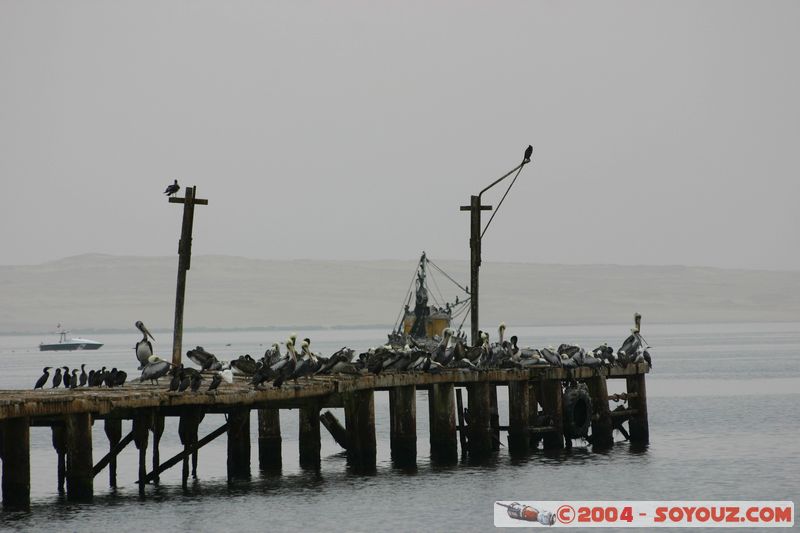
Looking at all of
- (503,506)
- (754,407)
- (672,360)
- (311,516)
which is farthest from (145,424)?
(672,360)

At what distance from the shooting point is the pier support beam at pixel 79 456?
35656 mm

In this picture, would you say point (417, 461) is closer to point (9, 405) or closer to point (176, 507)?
point (176, 507)

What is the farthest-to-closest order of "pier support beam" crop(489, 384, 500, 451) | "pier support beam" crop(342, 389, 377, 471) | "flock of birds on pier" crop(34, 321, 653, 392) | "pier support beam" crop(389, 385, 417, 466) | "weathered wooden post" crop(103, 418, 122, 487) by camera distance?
1. "pier support beam" crop(489, 384, 500, 451)
2. "pier support beam" crop(389, 385, 417, 466)
3. "pier support beam" crop(342, 389, 377, 471)
4. "weathered wooden post" crop(103, 418, 122, 487)
5. "flock of birds on pier" crop(34, 321, 653, 392)

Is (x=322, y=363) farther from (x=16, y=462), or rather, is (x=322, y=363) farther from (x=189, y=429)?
(x=16, y=462)

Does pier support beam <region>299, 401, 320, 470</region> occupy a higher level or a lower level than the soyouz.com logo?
higher

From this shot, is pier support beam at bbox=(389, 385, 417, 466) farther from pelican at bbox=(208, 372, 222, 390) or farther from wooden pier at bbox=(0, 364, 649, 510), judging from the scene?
pelican at bbox=(208, 372, 222, 390)

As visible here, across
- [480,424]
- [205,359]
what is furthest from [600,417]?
[205,359]

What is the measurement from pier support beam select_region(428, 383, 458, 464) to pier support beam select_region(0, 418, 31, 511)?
1542 centimetres

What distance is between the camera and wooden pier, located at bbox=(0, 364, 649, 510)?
3575 cm

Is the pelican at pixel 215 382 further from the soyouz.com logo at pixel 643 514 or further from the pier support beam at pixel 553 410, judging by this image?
the pier support beam at pixel 553 410

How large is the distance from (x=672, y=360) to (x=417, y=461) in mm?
103159

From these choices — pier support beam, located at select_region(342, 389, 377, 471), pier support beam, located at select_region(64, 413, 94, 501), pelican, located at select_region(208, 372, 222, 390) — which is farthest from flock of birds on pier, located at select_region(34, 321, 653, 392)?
pier support beam, located at select_region(64, 413, 94, 501)

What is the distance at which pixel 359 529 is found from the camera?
36.4 meters

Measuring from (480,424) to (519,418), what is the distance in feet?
5.19
